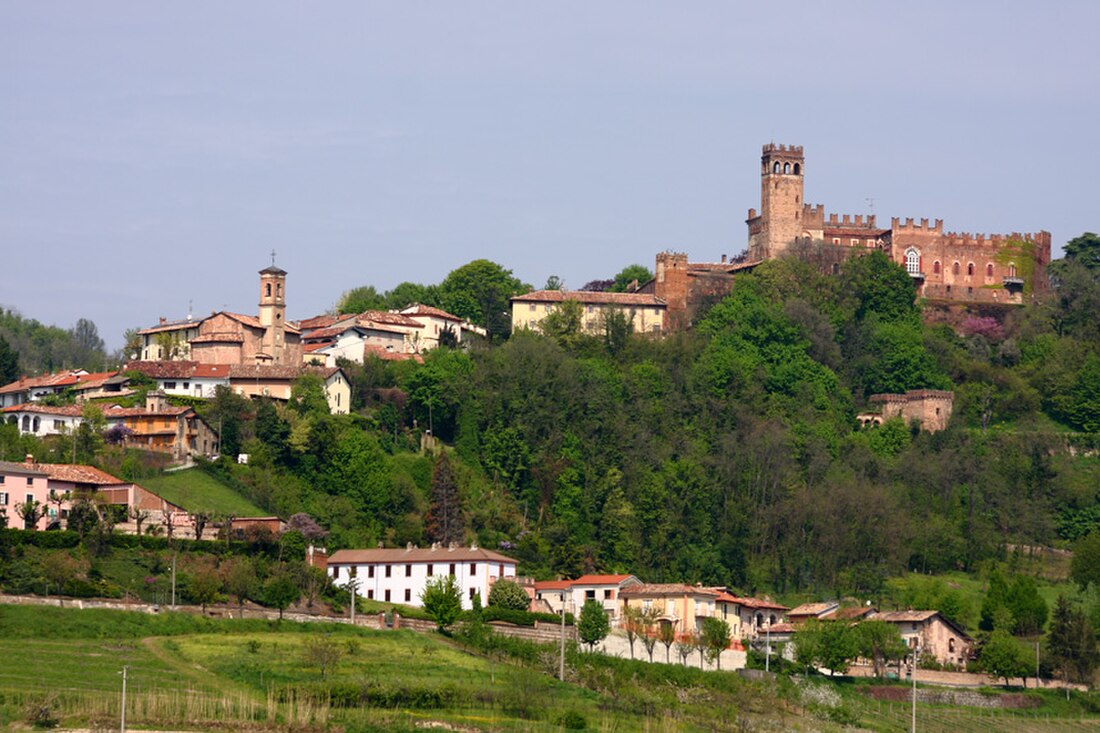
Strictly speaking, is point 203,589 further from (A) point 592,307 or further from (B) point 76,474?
(A) point 592,307

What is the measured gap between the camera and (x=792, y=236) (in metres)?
141

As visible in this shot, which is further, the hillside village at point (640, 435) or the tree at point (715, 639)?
the hillside village at point (640, 435)

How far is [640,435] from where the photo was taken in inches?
4550

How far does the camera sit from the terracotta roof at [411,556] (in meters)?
93.8

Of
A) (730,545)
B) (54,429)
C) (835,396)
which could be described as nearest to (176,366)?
(54,429)

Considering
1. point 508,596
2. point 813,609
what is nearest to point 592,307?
point 813,609

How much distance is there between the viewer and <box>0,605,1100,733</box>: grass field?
228 feet

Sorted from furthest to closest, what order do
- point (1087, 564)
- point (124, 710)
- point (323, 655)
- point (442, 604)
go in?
point (1087, 564)
point (442, 604)
point (323, 655)
point (124, 710)

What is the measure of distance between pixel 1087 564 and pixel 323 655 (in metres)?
46.8

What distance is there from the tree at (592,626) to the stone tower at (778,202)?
5387 cm

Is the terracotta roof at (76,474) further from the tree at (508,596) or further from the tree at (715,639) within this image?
the tree at (715,639)

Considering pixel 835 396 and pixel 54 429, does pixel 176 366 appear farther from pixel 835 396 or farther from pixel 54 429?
pixel 835 396

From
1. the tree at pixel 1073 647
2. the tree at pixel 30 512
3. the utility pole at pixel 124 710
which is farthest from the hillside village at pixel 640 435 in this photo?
the utility pole at pixel 124 710

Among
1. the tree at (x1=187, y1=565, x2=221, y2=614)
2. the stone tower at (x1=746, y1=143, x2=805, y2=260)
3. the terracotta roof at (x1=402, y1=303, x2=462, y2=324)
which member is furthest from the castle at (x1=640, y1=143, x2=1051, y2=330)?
the tree at (x1=187, y1=565, x2=221, y2=614)
